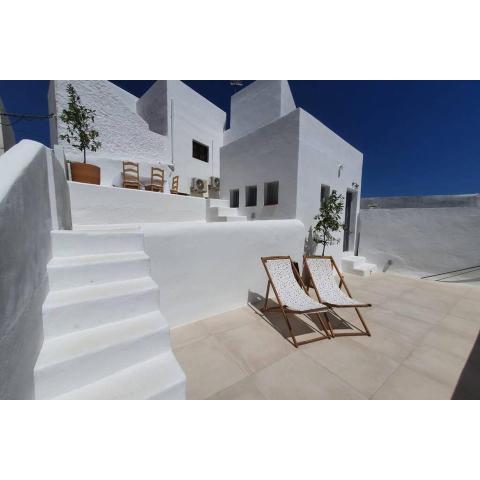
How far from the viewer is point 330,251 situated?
261 inches

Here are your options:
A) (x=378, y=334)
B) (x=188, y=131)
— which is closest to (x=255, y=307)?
(x=378, y=334)

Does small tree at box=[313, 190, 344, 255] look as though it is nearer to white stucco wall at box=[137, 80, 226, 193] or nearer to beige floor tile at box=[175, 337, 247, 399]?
beige floor tile at box=[175, 337, 247, 399]

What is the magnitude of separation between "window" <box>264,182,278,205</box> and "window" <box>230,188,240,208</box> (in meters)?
1.24

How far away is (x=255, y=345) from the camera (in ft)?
9.00

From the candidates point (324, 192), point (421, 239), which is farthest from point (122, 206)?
point (421, 239)

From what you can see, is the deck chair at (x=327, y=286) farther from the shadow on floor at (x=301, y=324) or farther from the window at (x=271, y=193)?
the window at (x=271, y=193)

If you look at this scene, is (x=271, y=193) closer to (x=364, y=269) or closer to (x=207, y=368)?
(x=364, y=269)

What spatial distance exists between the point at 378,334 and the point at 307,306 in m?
1.13

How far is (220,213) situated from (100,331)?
16.8 feet

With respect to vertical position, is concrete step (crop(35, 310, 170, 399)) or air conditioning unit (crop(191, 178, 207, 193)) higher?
air conditioning unit (crop(191, 178, 207, 193))

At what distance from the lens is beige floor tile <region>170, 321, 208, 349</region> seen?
9.19 ft

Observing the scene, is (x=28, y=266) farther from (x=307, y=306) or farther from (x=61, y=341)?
(x=307, y=306)

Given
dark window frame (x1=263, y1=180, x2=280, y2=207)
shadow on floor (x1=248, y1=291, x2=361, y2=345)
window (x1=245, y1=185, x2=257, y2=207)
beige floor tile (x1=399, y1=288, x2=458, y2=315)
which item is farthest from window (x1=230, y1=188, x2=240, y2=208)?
beige floor tile (x1=399, y1=288, x2=458, y2=315)

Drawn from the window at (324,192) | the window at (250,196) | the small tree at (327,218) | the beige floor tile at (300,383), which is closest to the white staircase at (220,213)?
the window at (250,196)
